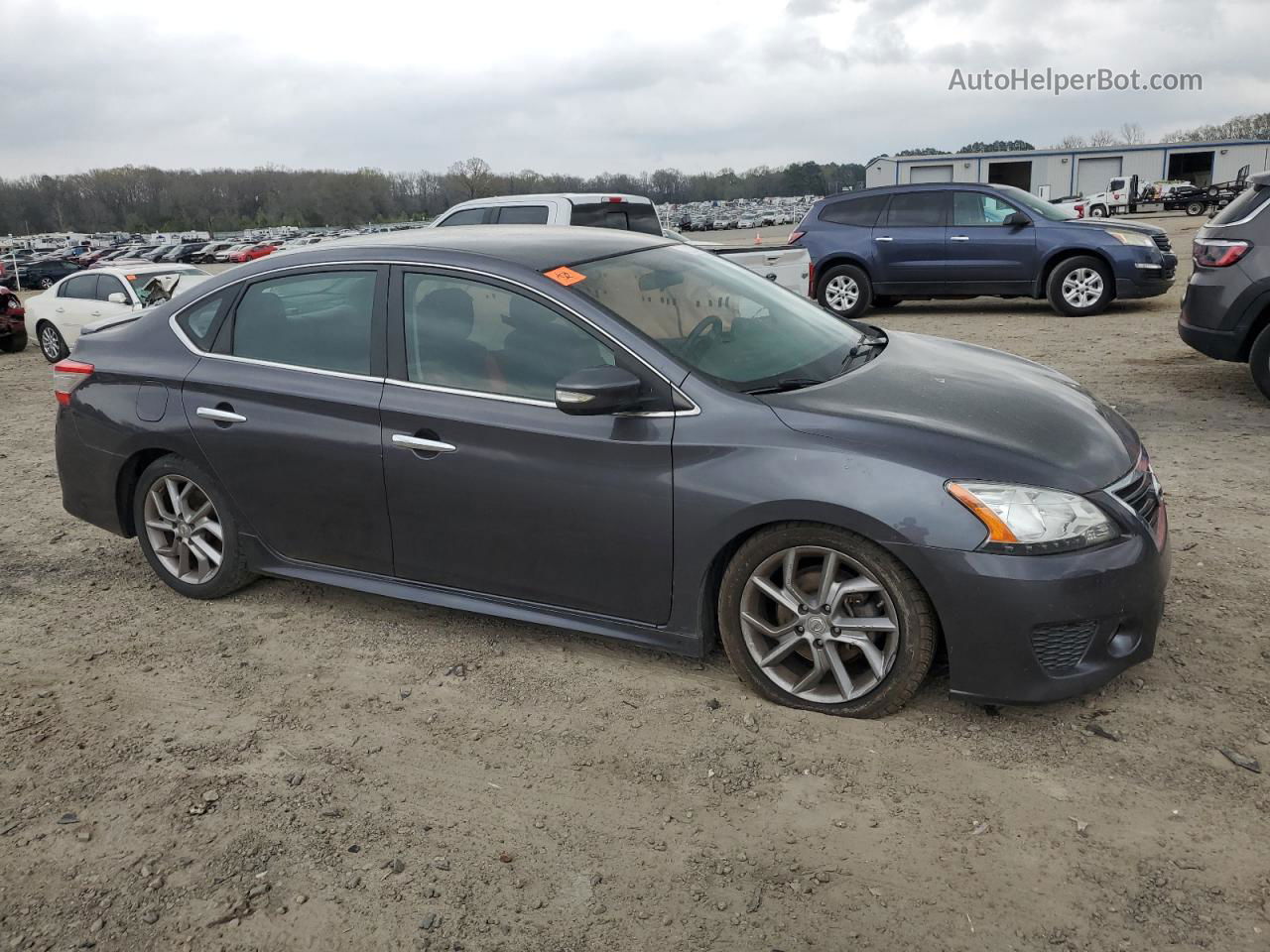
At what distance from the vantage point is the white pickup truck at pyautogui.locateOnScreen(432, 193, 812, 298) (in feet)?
34.7

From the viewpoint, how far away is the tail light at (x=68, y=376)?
15.7 feet

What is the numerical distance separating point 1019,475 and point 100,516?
409 cm

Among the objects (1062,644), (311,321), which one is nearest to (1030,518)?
(1062,644)

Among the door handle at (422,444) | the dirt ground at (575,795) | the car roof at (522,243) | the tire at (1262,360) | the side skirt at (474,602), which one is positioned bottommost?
the dirt ground at (575,795)

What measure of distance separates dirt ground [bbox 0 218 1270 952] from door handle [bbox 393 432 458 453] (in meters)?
0.86

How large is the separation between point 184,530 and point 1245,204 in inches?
296

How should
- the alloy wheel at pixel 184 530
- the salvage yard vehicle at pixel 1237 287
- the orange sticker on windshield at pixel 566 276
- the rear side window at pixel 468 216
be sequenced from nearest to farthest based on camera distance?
the orange sticker on windshield at pixel 566 276 → the alloy wheel at pixel 184 530 → the salvage yard vehicle at pixel 1237 287 → the rear side window at pixel 468 216

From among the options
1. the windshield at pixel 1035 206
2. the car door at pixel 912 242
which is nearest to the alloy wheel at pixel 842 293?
the car door at pixel 912 242

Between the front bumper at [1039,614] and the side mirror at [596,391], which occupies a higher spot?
the side mirror at [596,391]

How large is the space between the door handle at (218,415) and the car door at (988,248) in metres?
11.1

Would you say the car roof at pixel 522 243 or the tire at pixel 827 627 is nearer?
the tire at pixel 827 627

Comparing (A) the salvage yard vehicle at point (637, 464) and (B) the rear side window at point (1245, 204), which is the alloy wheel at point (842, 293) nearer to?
(B) the rear side window at point (1245, 204)

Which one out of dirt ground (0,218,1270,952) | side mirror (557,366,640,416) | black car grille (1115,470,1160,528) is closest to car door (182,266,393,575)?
dirt ground (0,218,1270,952)

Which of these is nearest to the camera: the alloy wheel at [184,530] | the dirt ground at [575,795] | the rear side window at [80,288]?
the dirt ground at [575,795]
